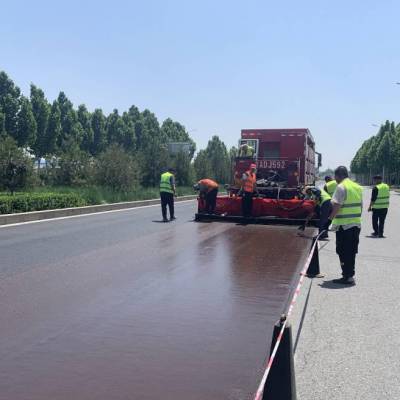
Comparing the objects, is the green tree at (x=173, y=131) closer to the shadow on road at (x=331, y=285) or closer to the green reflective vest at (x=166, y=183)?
the green reflective vest at (x=166, y=183)

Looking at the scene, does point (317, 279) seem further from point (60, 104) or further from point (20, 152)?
point (60, 104)

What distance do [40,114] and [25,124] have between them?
5212 millimetres

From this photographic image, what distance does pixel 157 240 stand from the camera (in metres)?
11.4

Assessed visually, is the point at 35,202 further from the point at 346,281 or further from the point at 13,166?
the point at 346,281

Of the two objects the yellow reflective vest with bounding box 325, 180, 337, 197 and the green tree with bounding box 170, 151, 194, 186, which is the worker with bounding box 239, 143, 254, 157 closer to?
the yellow reflective vest with bounding box 325, 180, 337, 197

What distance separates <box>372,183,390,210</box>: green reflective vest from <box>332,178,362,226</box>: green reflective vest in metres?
6.18

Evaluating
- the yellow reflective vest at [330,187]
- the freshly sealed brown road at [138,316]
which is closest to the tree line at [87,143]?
the yellow reflective vest at [330,187]

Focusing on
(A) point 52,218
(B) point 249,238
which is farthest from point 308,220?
(A) point 52,218

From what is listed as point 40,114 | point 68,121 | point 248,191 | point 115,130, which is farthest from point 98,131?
point 248,191

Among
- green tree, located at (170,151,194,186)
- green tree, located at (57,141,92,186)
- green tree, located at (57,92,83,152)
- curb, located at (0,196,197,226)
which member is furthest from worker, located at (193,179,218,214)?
green tree, located at (57,92,83,152)

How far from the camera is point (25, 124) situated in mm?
44781

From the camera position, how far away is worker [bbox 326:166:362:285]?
24.0 ft

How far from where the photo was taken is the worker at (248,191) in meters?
14.7

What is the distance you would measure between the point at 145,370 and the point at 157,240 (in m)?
7.53
